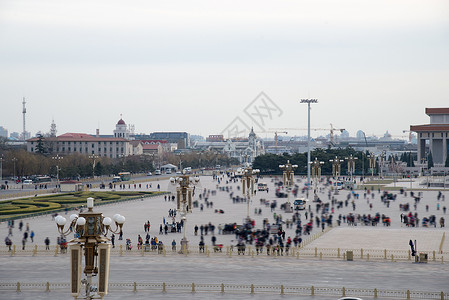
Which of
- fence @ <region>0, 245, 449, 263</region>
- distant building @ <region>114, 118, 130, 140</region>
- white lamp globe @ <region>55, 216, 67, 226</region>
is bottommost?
fence @ <region>0, 245, 449, 263</region>

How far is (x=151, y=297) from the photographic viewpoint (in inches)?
828

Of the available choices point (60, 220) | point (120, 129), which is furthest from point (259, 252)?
point (120, 129)

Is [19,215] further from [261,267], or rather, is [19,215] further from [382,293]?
[382,293]

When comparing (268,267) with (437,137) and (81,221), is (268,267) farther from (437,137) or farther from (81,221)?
(437,137)

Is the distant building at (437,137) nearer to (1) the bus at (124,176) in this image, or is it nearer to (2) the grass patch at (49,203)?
(1) the bus at (124,176)

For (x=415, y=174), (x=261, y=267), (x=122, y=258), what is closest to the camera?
(x=261, y=267)

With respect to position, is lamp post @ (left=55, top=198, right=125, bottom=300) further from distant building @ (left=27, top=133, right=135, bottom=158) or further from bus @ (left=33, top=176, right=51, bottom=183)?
distant building @ (left=27, top=133, right=135, bottom=158)

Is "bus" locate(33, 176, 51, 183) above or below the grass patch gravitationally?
above

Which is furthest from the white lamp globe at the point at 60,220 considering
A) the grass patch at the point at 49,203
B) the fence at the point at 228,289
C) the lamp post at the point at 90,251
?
the grass patch at the point at 49,203

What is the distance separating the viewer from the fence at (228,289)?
21.0 metres

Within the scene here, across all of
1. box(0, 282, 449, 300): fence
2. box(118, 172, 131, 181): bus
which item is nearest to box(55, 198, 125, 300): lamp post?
box(0, 282, 449, 300): fence

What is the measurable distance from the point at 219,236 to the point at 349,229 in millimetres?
8083

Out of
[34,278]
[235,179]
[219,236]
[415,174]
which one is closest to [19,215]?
[219,236]

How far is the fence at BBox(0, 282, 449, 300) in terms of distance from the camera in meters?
21.0
